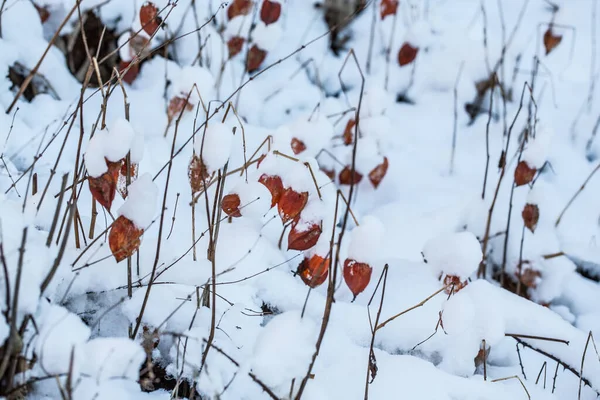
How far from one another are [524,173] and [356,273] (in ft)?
2.01

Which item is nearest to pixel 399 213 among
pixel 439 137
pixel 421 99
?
pixel 439 137

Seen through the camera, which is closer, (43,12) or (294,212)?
(294,212)

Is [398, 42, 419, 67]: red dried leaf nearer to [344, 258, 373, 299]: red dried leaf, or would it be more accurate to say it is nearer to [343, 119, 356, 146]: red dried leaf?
[343, 119, 356, 146]: red dried leaf

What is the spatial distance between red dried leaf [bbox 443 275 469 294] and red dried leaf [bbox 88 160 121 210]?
677mm

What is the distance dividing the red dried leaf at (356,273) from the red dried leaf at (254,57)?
3.74 ft

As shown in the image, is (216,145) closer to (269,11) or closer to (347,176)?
(347,176)

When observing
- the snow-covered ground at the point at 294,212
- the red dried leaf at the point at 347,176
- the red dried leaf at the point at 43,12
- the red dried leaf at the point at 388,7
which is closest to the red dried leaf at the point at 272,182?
the snow-covered ground at the point at 294,212

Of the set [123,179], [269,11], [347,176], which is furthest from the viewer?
[269,11]

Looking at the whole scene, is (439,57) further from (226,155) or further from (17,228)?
(17,228)

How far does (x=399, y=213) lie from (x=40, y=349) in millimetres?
1244

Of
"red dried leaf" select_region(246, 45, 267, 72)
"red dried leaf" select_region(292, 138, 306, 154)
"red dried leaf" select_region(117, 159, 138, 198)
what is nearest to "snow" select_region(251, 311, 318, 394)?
"red dried leaf" select_region(117, 159, 138, 198)

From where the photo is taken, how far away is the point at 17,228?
85 cm

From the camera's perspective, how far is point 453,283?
1.11 m

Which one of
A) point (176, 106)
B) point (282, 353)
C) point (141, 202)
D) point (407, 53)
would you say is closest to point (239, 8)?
point (176, 106)
